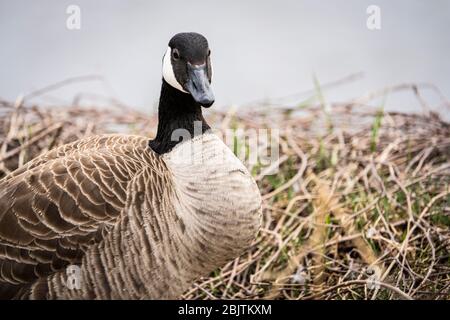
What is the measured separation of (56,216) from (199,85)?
902 mm

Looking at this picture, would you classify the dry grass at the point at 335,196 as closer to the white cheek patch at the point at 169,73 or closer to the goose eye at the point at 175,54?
the white cheek patch at the point at 169,73

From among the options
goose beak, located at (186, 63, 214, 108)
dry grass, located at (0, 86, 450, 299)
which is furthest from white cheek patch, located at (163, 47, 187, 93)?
dry grass, located at (0, 86, 450, 299)

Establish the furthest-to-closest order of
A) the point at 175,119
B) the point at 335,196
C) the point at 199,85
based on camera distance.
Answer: the point at 335,196
the point at 175,119
the point at 199,85

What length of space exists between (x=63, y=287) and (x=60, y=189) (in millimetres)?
454

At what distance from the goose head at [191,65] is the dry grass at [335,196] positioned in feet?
3.94

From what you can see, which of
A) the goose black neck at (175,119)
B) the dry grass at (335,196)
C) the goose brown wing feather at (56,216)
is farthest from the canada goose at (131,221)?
the dry grass at (335,196)

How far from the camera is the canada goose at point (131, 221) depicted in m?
3.22

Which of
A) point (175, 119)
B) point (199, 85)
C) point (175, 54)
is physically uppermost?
point (175, 54)

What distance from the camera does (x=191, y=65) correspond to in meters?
3.30

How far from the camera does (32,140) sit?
16.7 feet

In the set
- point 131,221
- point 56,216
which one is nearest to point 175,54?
point 131,221

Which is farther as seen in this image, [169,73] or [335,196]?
[335,196]

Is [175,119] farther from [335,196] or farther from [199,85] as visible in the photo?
[335,196]

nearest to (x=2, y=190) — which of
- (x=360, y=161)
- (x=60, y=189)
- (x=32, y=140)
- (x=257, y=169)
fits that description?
(x=60, y=189)
